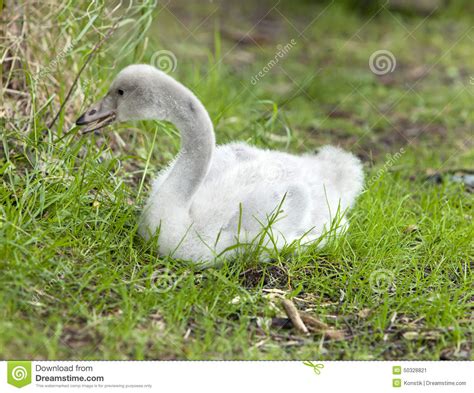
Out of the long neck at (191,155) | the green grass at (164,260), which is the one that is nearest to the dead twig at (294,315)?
the green grass at (164,260)

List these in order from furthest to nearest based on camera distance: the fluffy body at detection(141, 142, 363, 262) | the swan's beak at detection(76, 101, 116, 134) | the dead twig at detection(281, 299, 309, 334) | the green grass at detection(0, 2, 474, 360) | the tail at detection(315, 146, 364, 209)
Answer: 1. the tail at detection(315, 146, 364, 209)
2. the swan's beak at detection(76, 101, 116, 134)
3. the fluffy body at detection(141, 142, 363, 262)
4. the dead twig at detection(281, 299, 309, 334)
5. the green grass at detection(0, 2, 474, 360)

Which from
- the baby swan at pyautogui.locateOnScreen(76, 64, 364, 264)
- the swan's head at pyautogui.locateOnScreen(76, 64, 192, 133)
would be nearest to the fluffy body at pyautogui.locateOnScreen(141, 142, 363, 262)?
the baby swan at pyautogui.locateOnScreen(76, 64, 364, 264)

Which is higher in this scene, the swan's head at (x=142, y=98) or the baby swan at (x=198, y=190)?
the swan's head at (x=142, y=98)

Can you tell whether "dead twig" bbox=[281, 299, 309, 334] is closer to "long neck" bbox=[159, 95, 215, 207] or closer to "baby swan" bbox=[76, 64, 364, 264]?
"baby swan" bbox=[76, 64, 364, 264]

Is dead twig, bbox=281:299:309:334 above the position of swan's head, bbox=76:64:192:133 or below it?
below

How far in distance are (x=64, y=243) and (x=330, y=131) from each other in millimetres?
3324

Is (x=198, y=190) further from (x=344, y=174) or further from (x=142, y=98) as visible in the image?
Answer: (x=344, y=174)

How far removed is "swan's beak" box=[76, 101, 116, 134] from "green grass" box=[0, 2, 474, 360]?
25 centimetres

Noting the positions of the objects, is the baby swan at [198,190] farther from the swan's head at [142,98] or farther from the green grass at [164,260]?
the green grass at [164,260]

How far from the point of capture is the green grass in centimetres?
331

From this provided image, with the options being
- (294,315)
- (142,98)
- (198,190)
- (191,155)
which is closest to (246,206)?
(198,190)

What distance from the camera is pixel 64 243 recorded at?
11.6ft

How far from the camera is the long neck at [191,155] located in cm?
375
